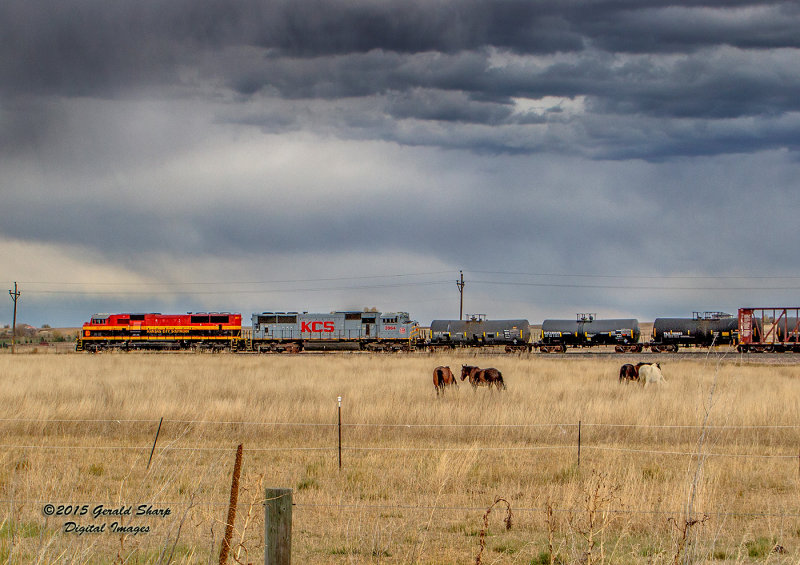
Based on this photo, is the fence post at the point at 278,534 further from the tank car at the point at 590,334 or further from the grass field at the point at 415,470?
the tank car at the point at 590,334

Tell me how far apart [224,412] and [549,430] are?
29.4 feet

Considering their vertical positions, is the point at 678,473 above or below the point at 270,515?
below

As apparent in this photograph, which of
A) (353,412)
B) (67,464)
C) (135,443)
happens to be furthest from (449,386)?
(67,464)

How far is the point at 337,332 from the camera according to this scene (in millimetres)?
69125

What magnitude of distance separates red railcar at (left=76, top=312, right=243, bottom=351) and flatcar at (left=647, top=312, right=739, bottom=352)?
1549 inches

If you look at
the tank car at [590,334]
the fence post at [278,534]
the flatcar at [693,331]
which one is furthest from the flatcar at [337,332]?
the fence post at [278,534]

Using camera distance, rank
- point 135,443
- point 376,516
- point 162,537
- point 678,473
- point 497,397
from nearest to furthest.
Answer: point 162,537
point 376,516
point 678,473
point 135,443
point 497,397

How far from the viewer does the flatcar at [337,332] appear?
68.6m

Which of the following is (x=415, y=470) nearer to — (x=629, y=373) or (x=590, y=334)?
(x=629, y=373)

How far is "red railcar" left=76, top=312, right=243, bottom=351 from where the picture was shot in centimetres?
7119

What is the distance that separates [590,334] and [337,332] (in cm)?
2374

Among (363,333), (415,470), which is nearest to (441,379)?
(415,470)

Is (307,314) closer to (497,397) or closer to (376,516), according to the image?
(497,397)

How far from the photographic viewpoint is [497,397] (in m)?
23.3
